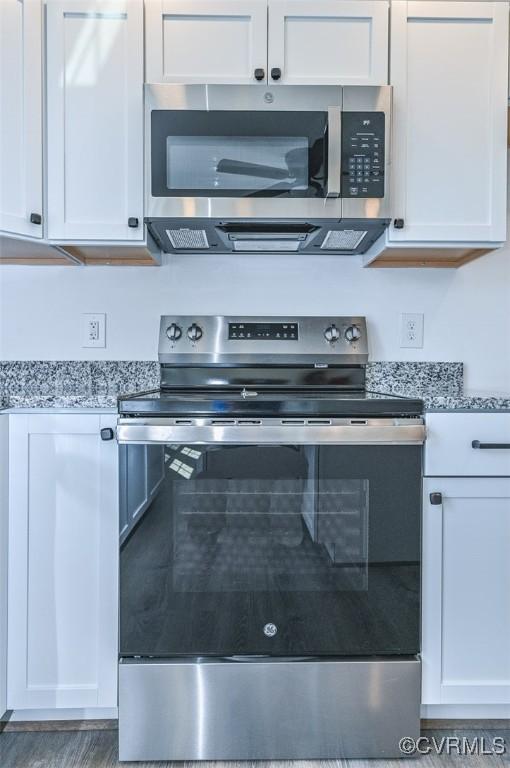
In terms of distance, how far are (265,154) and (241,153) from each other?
7 cm

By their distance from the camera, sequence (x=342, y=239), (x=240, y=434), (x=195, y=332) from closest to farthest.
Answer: (x=240, y=434) → (x=342, y=239) → (x=195, y=332)

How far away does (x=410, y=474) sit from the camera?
4.19 ft

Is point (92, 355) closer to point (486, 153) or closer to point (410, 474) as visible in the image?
point (410, 474)

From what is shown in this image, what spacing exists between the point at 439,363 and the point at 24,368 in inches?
59.4

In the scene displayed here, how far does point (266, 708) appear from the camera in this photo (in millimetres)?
1261

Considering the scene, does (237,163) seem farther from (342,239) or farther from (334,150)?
(342,239)

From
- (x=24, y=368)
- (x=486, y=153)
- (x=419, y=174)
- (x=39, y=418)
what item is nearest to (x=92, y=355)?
(x=24, y=368)

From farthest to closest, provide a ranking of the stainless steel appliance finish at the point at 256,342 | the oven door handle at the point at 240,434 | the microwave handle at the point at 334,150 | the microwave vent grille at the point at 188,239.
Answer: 1. the stainless steel appliance finish at the point at 256,342
2. the microwave vent grille at the point at 188,239
3. the microwave handle at the point at 334,150
4. the oven door handle at the point at 240,434

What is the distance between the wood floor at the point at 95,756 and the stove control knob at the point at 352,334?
119 cm

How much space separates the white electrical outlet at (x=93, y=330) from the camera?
1.79 meters

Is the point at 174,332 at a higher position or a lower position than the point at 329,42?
lower

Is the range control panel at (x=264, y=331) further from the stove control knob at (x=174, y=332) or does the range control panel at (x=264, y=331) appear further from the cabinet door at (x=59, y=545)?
the cabinet door at (x=59, y=545)

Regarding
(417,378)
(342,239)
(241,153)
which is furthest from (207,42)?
(417,378)

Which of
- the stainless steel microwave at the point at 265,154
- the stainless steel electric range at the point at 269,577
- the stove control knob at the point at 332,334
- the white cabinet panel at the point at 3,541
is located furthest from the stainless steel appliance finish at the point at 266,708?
the stainless steel microwave at the point at 265,154
